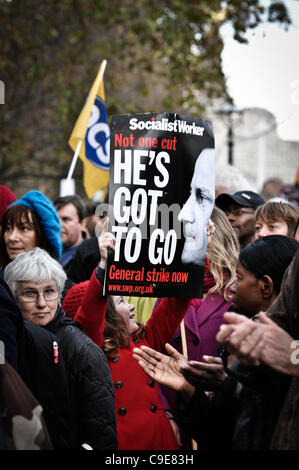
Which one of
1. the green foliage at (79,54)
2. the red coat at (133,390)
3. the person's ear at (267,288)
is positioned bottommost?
the red coat at (133,390)

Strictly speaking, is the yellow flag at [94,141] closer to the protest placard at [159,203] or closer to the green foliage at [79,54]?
the protest placard at [159,203]

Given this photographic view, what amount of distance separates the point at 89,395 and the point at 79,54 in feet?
40.7

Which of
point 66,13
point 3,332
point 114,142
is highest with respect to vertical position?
point 66,13

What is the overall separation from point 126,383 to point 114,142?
1.33 m

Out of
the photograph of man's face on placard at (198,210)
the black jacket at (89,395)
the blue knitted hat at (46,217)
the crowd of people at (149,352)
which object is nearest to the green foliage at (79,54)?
the blue knitted hat at (46,217)

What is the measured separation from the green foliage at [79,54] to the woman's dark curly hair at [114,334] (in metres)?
8.10

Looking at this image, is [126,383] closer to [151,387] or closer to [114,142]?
[151,387]

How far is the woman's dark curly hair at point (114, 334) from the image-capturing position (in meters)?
3.93

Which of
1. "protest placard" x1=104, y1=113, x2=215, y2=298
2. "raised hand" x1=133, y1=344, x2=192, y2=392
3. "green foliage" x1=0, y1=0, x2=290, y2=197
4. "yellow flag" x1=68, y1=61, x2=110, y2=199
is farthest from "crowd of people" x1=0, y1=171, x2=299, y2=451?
"green foliage" x1=0, y1=0, x2=290, y2=197

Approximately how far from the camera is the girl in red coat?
12.2 ft

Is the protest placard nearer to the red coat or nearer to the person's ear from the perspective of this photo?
the red coat

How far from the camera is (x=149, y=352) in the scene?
315 centimetres
